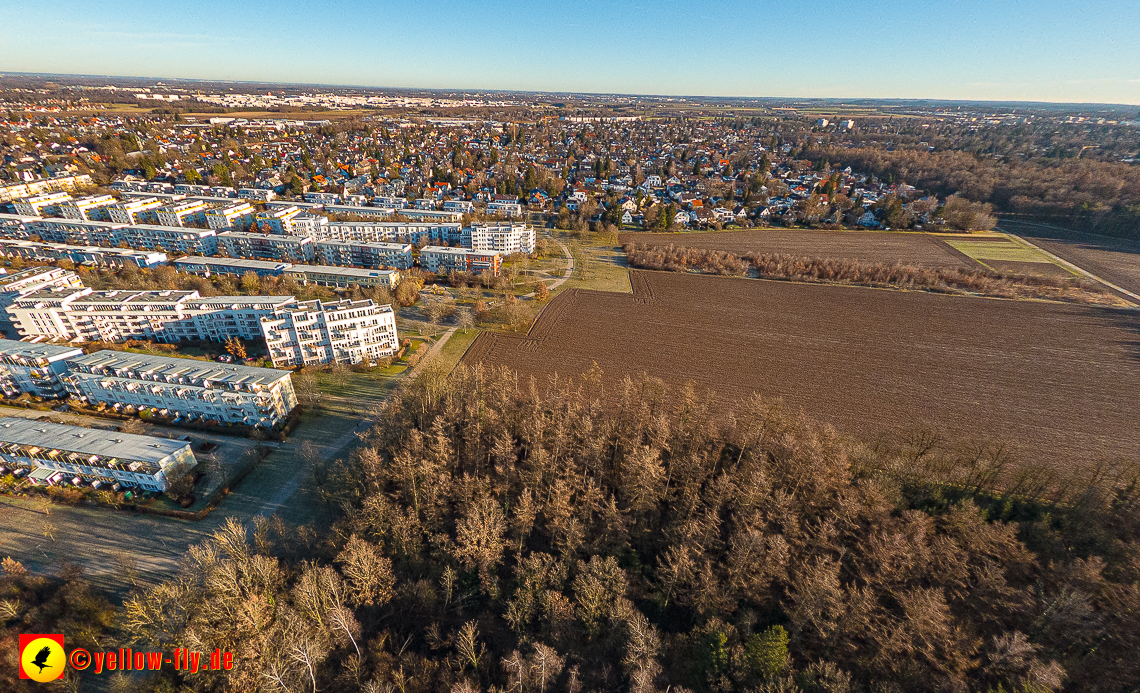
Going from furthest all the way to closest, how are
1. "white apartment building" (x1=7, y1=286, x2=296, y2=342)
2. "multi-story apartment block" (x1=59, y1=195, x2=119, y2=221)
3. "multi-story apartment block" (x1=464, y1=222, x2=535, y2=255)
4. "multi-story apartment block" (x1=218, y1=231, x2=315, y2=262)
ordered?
1. "multi-story apartment block" (x1=59, y1=195, x2=119, y2=221)
2. "multi-story apartment block" (x1=464, y1=222, x2=535, y2=255)
3. "multi-story apartment block" (x1=218, y1=231, x2=315, y2=262)
4. "white apartment building" (x1=7, y1=286, x2=296, y2=342)

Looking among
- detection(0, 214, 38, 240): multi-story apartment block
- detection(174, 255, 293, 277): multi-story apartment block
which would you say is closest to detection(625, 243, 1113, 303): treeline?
detection(174, 255, 293, 277): multi-story apartment block

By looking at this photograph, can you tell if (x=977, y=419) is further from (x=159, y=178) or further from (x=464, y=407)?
(x=159, y=178)

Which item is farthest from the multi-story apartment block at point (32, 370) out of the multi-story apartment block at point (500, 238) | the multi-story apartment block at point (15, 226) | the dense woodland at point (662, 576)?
the multi-story apartment block at point (15, 226)

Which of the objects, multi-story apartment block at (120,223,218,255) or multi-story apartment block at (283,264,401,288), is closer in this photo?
multi-story apartment block at (283,264,401,288)

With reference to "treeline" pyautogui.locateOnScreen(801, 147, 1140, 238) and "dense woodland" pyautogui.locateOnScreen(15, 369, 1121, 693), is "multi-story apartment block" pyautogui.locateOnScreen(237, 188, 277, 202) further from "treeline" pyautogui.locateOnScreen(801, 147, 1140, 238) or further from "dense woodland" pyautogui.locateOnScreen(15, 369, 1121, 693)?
"treeline" pyautogui.locateOnScreen(801, 147, 1140, 238)

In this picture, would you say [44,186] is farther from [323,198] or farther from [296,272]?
[296,272]

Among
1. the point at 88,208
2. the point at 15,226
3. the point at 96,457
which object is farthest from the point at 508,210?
the point at 15,226
